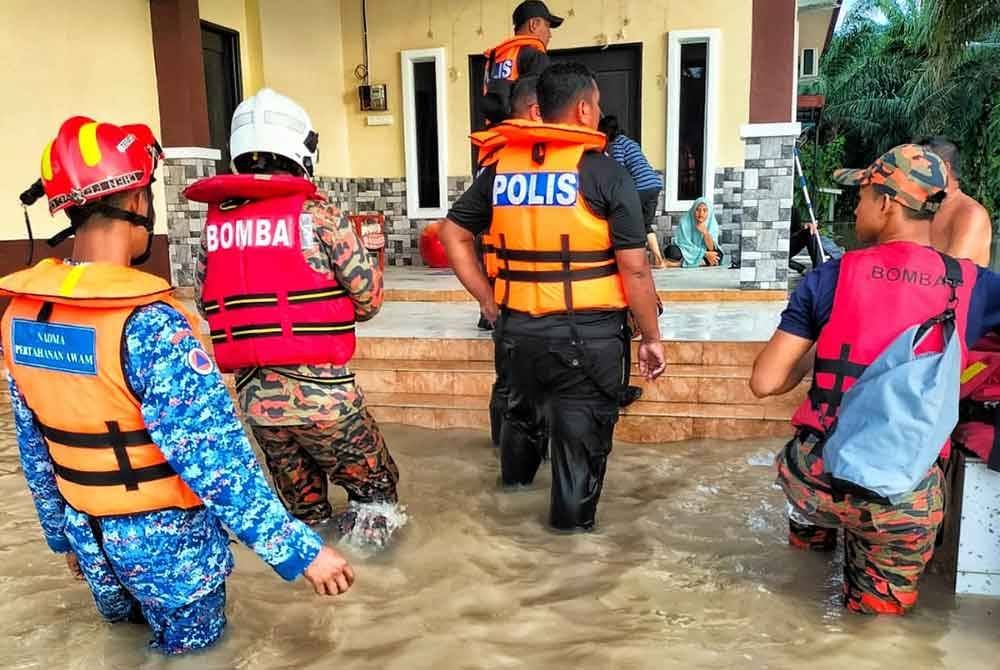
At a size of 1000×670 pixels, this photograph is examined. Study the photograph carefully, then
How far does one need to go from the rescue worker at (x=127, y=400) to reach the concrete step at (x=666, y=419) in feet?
8.89

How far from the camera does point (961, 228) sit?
2941mm

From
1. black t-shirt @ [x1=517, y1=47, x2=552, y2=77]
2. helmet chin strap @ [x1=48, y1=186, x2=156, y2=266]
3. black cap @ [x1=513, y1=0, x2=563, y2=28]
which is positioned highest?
black cap @ [x1=513, y1=0, x2=563, y2=28]

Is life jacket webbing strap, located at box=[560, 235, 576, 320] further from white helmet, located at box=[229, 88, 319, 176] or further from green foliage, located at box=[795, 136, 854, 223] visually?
green foliage, located at box=[795, 136, 854, 223]

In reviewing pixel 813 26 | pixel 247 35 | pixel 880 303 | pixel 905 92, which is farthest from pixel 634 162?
pixel 905 92

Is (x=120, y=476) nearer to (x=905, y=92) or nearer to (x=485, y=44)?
(x=485, y=44)

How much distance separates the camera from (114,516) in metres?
1.95

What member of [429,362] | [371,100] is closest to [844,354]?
[429,362]

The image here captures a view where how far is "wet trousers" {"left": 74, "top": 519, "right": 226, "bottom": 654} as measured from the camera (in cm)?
205

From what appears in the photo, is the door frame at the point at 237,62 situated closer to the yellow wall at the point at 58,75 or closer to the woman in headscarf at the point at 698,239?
the yellow wall at the point at 58,75

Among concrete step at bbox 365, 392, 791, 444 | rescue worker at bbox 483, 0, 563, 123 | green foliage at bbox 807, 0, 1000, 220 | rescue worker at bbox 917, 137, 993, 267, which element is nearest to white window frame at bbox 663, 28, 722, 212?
rescue worker at bbox 483, 0, 563, 123

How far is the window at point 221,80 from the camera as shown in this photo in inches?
314

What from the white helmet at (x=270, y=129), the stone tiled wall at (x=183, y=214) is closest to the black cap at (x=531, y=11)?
the white helmet at (x=270, y=129)

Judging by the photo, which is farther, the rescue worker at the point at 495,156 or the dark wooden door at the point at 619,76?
the dark wooden door at the point at 619,76

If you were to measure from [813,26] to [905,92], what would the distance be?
41.0ft
